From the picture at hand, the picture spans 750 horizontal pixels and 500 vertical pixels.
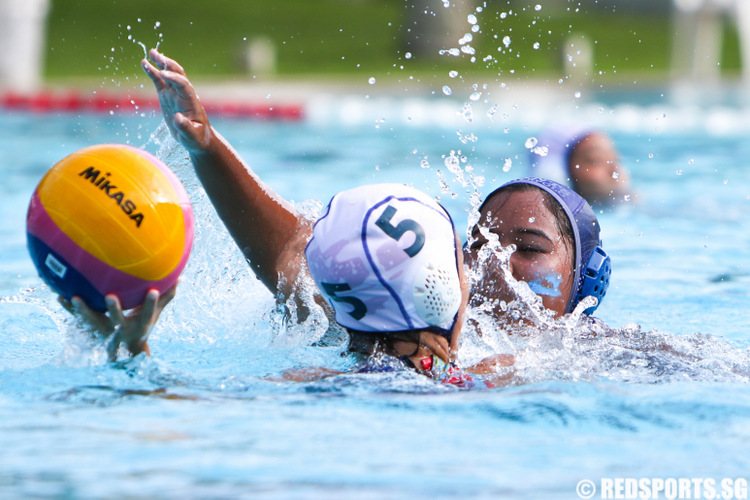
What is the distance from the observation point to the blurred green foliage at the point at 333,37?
16.0 metres

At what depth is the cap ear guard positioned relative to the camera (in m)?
3.23

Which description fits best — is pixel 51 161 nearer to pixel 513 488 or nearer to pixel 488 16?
pixel 513 488

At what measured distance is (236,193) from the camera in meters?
2.91

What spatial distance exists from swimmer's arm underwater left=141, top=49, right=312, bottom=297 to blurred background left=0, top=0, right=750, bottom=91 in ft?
28.1

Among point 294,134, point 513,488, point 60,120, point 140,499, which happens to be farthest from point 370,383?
point 60,120

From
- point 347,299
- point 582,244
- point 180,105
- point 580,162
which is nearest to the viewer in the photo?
point 347,299

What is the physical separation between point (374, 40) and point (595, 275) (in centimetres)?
1648

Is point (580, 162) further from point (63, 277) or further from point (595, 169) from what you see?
point (63, 277)

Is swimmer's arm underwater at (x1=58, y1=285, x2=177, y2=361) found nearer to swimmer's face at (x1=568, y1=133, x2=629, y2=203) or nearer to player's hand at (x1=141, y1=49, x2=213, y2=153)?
player's hand at (x1=141, y1=49, x2=213, y2=153)

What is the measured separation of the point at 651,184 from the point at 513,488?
6546 mm

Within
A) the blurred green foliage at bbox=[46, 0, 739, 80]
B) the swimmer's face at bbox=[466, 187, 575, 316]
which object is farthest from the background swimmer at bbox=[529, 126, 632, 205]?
the blurred green foliage at bbox=[46, 0, 739, 80]

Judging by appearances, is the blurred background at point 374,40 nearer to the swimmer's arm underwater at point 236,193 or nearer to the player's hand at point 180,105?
the swimmer's arm underwater at point 236,193

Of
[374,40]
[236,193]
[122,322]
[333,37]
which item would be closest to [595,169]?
[236,193]

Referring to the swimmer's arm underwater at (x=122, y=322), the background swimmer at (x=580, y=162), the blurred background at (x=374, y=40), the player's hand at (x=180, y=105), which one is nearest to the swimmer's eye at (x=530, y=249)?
the player's hand at (x=180, y=105)
